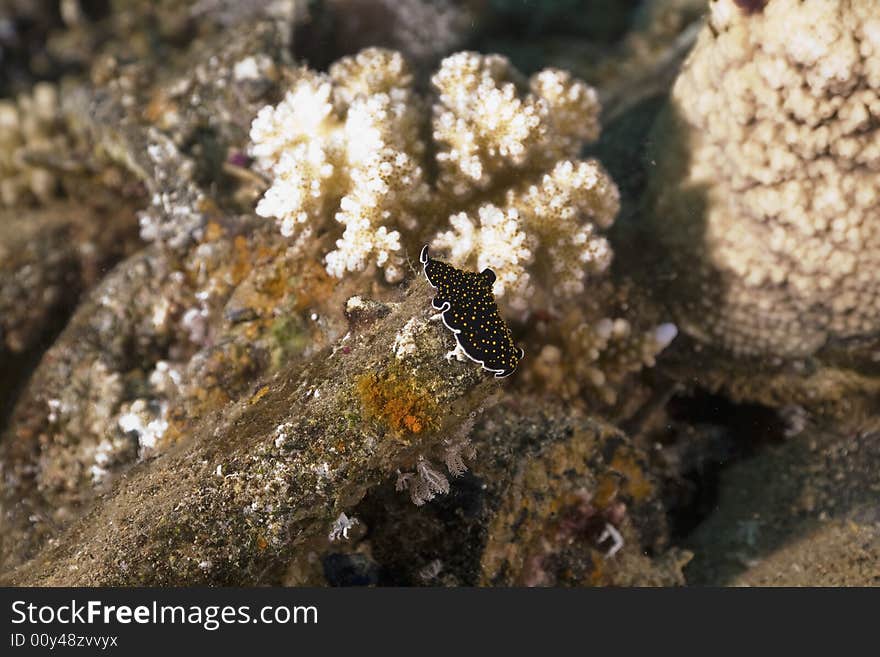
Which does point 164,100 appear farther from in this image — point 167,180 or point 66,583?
point 66,583

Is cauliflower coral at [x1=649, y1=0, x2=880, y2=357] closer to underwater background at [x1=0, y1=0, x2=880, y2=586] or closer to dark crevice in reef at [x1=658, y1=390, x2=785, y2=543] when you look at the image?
underwater background at [x1=0, y1=0, x2=880, y2=586]

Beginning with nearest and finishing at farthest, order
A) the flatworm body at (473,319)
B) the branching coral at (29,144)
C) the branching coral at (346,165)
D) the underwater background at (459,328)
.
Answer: the flatworm body at (473,319) < the underwater background at (459,328) < the branching coral at (346,165) < the branching coral at (29,144)

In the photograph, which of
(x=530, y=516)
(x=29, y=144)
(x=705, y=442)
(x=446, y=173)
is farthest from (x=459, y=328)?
(x=29, y=144)

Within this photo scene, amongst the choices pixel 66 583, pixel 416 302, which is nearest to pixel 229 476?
pixel 66 583

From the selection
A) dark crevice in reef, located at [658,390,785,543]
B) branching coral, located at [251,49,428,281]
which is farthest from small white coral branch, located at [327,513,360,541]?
dark crevice in reef, located at [658,390,785,543]

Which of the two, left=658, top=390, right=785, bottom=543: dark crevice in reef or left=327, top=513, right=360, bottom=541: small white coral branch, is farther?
left=658, top=390, right=785, bottom=543: dark crevice in reef

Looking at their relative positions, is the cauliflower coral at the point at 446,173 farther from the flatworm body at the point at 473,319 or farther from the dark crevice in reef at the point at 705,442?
the dark crevice in reef at the point at 705,442

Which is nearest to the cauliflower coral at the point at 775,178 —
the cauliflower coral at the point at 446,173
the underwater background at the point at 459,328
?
the underwater background at the point at 459,328
